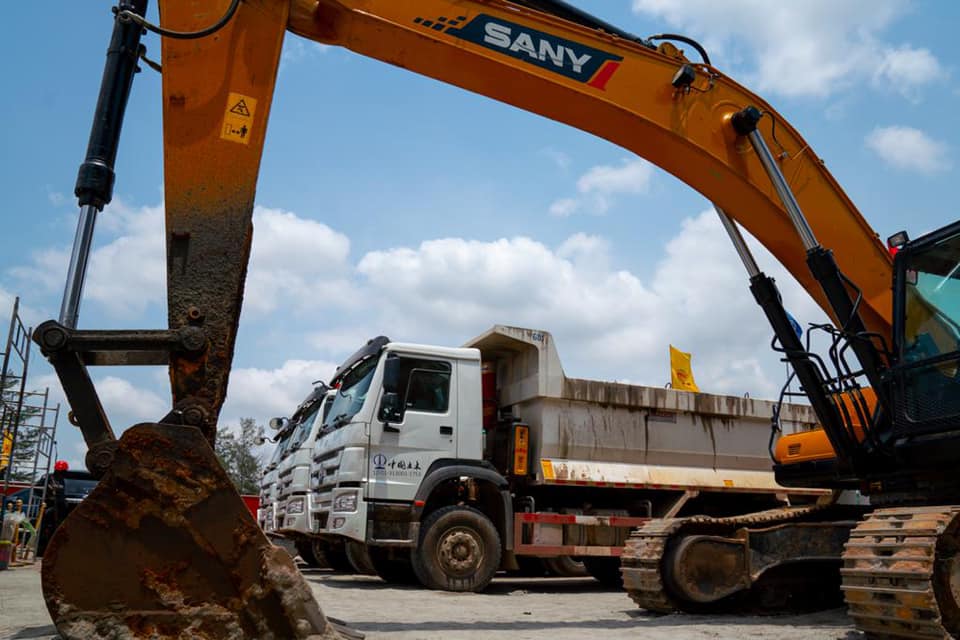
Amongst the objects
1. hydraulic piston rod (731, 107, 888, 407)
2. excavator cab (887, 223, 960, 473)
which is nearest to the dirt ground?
excavator cab (887, 223, 960, 473)

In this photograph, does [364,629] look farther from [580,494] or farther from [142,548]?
[580,494]

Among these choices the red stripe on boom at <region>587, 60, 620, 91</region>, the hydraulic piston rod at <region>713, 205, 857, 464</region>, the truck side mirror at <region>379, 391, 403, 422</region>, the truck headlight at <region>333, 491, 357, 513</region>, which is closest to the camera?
the red stripe on boom at <region>587, 60, 620, 91</region>

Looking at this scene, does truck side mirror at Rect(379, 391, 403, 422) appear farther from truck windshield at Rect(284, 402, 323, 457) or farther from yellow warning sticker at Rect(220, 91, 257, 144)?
yellow warning sticker at Rect(220, 91, 257, 144)

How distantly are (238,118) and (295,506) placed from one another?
24.0ft

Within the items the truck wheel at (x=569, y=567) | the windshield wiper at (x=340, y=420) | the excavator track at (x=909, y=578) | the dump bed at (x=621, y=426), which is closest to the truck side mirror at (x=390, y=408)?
the windshield wiper at (x=340, y=420)

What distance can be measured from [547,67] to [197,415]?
3446 millimetres

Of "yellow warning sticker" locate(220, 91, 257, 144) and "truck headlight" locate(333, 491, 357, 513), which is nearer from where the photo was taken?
"yellow warning sticker" locate(220, 91, 257, 144)

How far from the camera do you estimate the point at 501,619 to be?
650 centimetres

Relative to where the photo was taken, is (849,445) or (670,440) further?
(670,440)

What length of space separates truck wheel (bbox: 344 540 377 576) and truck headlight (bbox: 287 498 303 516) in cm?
77

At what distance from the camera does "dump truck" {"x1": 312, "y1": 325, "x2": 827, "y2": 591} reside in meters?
9.32

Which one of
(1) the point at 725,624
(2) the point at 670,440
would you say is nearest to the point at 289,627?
(1) the point at 725,624

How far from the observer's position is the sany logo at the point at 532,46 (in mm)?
5805

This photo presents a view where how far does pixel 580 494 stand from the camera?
1071cm
